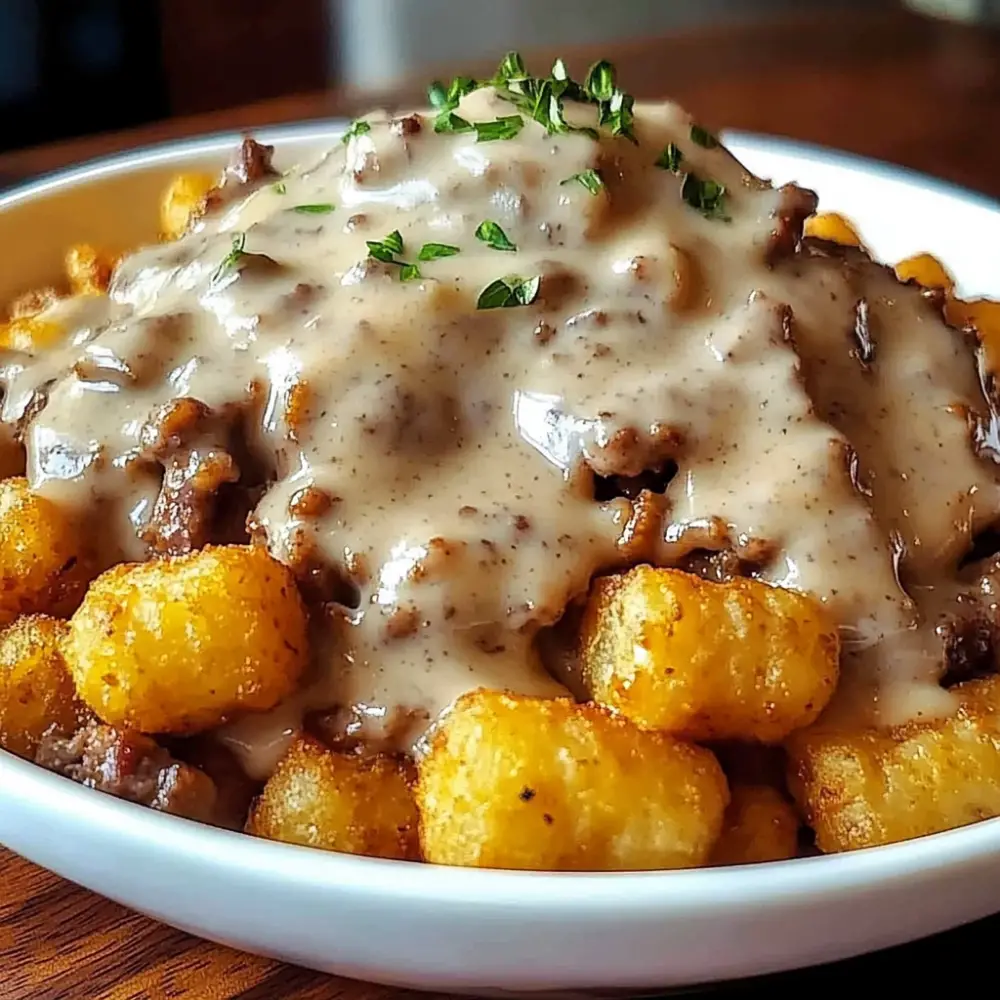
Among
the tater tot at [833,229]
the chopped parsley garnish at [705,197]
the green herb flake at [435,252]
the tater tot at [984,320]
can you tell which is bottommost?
the tater tot at [984,320]

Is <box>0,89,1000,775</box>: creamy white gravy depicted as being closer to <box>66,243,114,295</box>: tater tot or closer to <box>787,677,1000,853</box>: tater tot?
<box>787,677,1000,853</box>: tater tot

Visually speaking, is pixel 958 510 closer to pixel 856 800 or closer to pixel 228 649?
pixel 856 800

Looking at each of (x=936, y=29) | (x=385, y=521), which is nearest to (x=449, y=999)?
(x=385, y=521)

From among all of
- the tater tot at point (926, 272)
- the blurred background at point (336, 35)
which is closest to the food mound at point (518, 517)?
the tater tot at point (926, 272)

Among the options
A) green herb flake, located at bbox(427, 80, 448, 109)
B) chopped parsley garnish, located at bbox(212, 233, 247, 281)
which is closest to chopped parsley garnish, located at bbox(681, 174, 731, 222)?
green herb flake, located at bbox(427, 80, 448, 109)

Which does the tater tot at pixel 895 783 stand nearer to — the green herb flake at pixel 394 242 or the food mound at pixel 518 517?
the food mound at pixel 518 517

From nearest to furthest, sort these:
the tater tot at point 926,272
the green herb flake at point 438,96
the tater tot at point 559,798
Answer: the tater tot at point 559,798 → the green herb flake at point 438,96 → the tater tot at point 926,272
